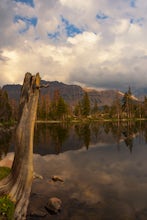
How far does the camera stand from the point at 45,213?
17594mm

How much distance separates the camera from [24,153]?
1400 cm

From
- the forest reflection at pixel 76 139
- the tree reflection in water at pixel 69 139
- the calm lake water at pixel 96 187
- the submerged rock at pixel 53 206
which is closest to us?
the submerged rock at pixel 53 206

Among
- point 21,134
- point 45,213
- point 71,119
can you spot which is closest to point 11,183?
point 21,134

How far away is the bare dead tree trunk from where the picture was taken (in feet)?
44.8

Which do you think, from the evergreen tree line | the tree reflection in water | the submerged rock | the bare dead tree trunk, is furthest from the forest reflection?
the evergreen tree line

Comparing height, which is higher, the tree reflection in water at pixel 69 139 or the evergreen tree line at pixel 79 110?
the evergreen tree line at pixel 79 110

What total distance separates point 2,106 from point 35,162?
77989 mm

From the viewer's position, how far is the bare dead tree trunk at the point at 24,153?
44.8 feet

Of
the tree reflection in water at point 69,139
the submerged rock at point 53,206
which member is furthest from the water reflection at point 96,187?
the tree reflection in water at point 69,139

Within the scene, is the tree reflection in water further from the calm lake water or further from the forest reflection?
the calm lake water

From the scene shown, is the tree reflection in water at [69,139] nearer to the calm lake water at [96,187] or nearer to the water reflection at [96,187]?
the calm lake water at [96,187]

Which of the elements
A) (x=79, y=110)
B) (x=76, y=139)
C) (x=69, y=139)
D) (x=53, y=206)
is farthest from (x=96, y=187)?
(x=79, y=110)

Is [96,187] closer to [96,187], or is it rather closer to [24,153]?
[96,187]

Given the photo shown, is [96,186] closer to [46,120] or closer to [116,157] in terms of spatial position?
[116,157]
